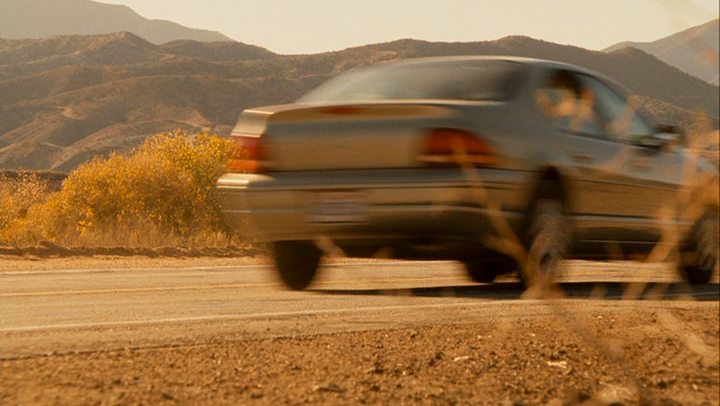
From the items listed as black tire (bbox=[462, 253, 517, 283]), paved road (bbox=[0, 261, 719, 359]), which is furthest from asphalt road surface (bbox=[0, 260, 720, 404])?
black tire (bbox=[462, 253, 517, 283])

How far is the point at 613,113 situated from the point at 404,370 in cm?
512

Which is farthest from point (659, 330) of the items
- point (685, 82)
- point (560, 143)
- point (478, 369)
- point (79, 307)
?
point (685, 82)

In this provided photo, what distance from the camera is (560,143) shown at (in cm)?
933

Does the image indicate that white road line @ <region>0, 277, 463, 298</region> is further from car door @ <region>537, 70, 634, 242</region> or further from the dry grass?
the dry grass

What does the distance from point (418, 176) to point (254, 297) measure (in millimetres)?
1948

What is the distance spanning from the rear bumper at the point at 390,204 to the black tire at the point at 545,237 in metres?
0.18

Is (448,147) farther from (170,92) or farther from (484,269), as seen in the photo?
(170,92)

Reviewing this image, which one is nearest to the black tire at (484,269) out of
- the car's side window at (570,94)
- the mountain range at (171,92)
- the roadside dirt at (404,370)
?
the car's side window at (570,94)

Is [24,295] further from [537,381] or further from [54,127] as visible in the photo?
[54,127]

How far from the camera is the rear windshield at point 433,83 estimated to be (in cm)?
920

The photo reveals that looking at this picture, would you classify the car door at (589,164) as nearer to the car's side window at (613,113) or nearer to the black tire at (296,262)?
the car's side window at (613,113)

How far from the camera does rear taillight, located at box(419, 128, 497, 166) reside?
8438mm

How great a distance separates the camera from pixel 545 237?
29.7 ft

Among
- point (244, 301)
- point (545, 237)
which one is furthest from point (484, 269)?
point (244, 301)
